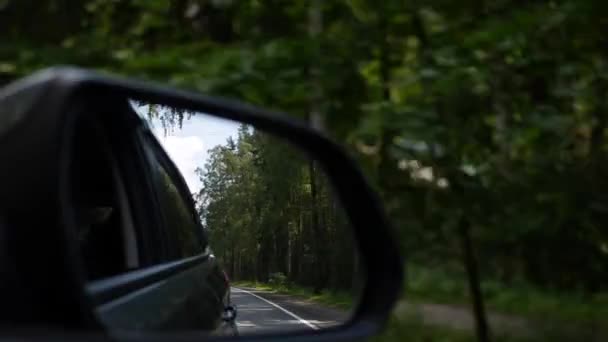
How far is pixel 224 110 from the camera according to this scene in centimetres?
170

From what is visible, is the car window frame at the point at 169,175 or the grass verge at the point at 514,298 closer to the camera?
the car window frame at the point at 169,175

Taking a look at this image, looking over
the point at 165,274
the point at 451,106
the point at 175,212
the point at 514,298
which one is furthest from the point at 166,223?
the point at 514,298

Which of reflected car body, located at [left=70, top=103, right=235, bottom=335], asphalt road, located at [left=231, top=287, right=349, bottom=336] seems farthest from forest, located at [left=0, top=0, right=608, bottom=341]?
reflected car body, located at [left=70, top=103, right=235, bottom=335]

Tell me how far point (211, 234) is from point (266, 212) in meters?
0.57

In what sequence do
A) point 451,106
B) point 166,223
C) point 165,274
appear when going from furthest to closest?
point 451,106, point 166,223, point 165,274

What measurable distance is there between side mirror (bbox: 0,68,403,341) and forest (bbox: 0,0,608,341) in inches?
11.8

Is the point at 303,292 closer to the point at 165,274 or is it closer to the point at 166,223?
the point at 166,223

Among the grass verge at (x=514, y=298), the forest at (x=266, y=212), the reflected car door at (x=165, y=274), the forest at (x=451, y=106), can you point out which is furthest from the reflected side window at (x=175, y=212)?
the grass verge at (x=514, y=298)

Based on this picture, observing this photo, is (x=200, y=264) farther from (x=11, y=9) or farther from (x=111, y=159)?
(x=11, y=9)

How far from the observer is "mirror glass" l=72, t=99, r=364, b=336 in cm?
213

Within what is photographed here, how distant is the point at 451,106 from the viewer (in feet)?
12.3

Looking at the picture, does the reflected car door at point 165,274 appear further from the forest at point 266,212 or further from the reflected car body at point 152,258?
the forest at point 266,212

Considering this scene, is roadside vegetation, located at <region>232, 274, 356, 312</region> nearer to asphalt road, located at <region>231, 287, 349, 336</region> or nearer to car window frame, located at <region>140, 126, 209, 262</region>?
asphalt road, located at <region>231, 287, 349, 336</region>

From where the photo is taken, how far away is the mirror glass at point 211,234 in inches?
84.0
